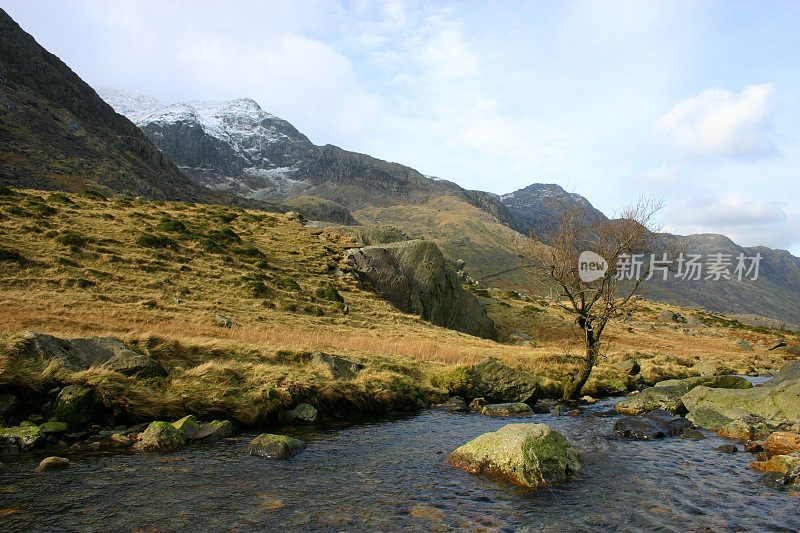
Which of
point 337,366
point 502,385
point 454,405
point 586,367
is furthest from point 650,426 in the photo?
point 337,366

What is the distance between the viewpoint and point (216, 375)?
14.4 metres

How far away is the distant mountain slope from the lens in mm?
104438

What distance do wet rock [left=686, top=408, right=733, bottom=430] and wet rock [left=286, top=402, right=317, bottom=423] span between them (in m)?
14.2

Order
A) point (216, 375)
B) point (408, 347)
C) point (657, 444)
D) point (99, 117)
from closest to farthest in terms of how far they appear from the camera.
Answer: point (657, 444)
point (216, 375)
point (408, 347)
point (99, 117)

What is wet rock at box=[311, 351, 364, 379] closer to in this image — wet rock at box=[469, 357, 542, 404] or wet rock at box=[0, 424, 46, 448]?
wet rock at box=[469, 357, 542, 404]

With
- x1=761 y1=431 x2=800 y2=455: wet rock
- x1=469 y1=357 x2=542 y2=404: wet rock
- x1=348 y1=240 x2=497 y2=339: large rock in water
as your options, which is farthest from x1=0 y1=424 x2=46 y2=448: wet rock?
x1=348 y1=240 x2=497 y2=339: large rock in water

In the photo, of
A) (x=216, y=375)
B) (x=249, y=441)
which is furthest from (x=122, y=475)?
(x=216, y=375)

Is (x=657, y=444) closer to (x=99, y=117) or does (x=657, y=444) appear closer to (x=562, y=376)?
(x=562, y=376)

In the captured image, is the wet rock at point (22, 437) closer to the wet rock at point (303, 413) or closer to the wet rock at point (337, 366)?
the wet rock at point (303, 413)

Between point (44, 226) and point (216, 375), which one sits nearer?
point (216, 375)

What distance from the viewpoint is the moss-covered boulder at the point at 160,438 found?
10617 millimetres

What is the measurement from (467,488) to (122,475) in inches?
287

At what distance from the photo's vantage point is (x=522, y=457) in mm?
9719

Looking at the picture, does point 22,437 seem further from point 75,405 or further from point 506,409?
point 506,409
